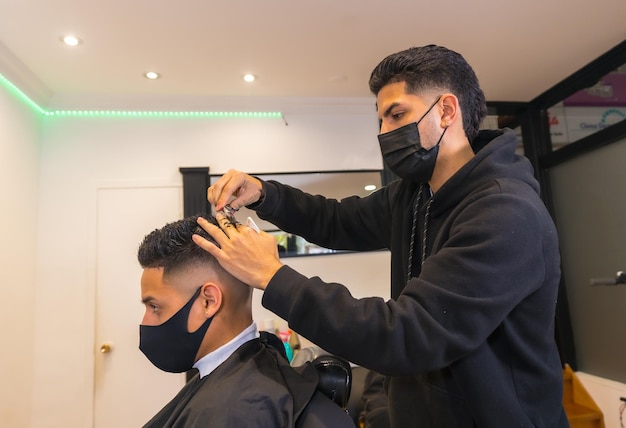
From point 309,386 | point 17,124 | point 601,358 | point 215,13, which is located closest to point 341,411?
point 309,386

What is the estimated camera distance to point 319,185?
337 cm

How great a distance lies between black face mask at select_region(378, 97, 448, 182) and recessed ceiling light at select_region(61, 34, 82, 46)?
6.73ft

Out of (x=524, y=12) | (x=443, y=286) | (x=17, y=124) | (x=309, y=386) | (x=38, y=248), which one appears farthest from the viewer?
(x=38, y=248)

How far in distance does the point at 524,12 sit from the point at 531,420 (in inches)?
87.1

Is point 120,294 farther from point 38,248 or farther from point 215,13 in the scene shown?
point 215,13

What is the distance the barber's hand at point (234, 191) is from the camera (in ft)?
4.05

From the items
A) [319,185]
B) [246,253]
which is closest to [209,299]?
[246,253]

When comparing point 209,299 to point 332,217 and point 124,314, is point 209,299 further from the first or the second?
point 124,314

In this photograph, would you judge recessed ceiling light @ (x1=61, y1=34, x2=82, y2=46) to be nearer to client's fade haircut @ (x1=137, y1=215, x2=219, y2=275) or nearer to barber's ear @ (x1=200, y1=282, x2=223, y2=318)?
client's fade haircut @ (x1=137, y1=215, x2=219, y2=275)

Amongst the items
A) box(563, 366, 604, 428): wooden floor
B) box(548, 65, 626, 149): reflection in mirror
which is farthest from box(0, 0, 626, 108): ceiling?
box(563, 366, 604, 428): wooden floor

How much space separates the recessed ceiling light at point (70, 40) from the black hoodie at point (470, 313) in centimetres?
221

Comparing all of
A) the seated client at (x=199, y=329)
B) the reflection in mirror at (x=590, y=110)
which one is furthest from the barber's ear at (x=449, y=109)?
the reflection in mirror at (x=590, y=110)

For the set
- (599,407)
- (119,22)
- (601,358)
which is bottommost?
(599,407)

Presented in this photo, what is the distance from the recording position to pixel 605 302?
3.02 metres
